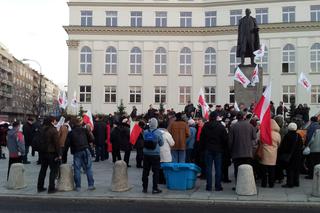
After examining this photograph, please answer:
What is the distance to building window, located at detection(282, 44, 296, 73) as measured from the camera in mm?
60141

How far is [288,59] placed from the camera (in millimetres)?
60375

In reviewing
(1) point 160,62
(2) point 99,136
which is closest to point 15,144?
A: (2) point 99,136

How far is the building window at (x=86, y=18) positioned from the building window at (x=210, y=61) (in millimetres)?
15736

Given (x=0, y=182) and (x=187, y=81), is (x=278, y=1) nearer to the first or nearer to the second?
(x=187, y=81)

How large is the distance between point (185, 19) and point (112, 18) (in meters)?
9.54

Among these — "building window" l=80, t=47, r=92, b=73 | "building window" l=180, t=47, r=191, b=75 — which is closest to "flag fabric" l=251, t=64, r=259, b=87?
"building window" l=180, t=47, r=191, b=75

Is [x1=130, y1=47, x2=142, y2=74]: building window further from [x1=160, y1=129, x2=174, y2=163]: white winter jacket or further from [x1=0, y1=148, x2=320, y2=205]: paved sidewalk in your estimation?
[x1=160, y1=129, x2=174, y2=163]: white winter jacket

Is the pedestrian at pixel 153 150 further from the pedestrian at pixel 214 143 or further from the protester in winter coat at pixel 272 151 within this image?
the protester in winter coat at pixel 272 151

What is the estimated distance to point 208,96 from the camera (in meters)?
63.1

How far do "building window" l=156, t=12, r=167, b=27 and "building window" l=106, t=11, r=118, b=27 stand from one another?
5.37 m

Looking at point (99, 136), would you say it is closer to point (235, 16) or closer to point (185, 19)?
point (185, 19)

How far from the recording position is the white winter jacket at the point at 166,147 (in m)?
13.3

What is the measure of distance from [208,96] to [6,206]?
5284 centimetres

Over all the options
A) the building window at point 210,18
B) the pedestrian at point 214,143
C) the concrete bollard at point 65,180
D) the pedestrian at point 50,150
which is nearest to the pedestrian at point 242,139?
the pedestrian at point 214,143
